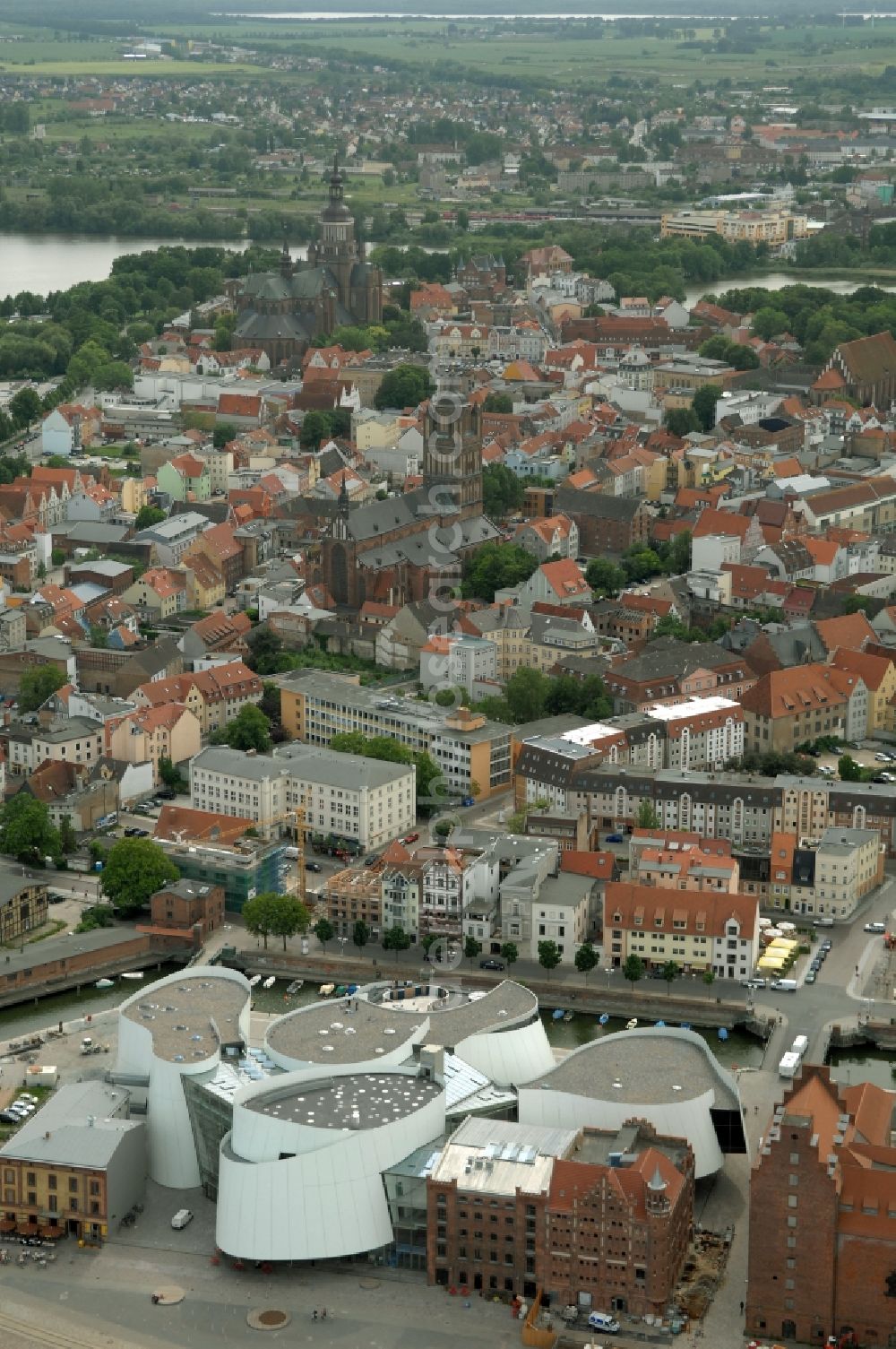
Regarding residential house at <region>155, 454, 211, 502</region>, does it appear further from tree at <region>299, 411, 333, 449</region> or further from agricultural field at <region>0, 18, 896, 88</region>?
agricultural field at <region>0, 18, 896, 88</region>

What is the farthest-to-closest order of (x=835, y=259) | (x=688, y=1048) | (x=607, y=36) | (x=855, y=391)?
(x=607, y=36), (x=835, y=259), (x=855, y=391), (x=688, y=1048)

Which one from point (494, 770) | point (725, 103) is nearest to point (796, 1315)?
point (494, 770)

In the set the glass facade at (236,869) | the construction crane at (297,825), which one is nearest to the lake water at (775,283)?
the construction crane at (297,825)

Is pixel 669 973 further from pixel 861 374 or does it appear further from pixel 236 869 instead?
pixel 861 374

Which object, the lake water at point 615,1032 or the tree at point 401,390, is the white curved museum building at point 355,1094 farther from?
the tree at point 401,390

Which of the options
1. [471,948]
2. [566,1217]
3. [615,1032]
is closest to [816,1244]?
[566,1217]

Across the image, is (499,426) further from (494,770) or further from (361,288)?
(494,770)
